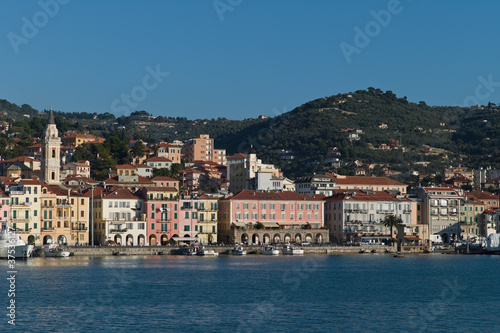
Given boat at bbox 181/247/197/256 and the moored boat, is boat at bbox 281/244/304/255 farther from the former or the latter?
boat at bbox 181/247/197/256

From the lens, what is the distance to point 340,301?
1902 inches

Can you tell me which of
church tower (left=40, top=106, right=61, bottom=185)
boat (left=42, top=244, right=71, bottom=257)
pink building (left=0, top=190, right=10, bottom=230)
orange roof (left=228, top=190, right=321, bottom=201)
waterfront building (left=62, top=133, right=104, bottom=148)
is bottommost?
boat (left=42, top=244, right=71, bottom=257)

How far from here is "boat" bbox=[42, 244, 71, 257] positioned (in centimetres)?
8219

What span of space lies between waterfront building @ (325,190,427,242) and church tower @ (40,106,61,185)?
3105 centimetres

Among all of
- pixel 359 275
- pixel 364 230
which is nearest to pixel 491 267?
pixel 359 275

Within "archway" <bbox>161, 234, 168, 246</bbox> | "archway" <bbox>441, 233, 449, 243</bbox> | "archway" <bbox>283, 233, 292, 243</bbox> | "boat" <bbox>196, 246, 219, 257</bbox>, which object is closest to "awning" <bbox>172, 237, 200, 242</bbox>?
"archway" <bbox>161, 234, 168, 246</bbox>

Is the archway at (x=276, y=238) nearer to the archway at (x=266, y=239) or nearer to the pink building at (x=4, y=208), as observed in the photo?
the archway at (x=266, y=239)

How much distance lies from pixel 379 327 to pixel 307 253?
5410 cm

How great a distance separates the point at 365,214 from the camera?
340ft

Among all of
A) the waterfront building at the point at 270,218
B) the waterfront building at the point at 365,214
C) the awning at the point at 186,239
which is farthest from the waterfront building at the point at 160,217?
the waterfront building at the point at 365,214

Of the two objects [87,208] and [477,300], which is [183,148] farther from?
[477,300]

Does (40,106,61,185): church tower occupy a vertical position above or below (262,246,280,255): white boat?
above

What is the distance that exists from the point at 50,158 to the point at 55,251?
85.1 feet

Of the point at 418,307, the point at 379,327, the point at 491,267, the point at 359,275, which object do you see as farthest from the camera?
the point at 491,267
